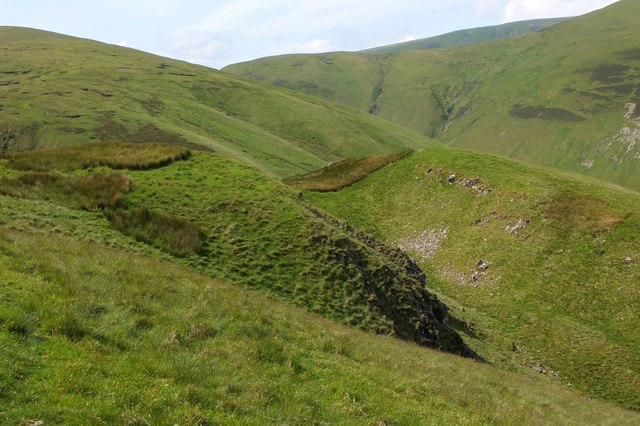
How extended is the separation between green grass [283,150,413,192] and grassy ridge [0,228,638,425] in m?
43.0

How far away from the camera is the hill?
1047 centimetres

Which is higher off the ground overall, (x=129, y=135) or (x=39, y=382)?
(x=129, y=135)

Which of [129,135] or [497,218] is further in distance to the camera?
[129,135]

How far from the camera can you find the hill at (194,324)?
34.3 feet

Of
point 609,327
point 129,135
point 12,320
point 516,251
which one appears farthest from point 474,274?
point 129,135

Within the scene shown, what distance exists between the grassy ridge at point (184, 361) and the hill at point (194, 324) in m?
0.05

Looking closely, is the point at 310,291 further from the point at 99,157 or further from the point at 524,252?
the point at 524,252

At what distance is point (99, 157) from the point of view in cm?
3666

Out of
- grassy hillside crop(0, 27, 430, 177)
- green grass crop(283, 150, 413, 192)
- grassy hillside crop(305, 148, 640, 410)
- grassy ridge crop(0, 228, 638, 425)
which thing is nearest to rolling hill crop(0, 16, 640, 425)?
grassy ridge crop(0, 228, 638, 425)

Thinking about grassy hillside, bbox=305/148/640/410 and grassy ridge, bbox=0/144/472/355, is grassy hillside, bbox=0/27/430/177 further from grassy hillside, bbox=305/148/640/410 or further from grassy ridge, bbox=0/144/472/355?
grassy ridge, bbox=0/144/472/355

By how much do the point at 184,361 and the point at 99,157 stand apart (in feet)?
95.8

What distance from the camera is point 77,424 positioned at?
870cm

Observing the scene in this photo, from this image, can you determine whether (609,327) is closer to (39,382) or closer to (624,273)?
(624,273)

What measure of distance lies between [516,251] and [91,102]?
134382 millimetres
